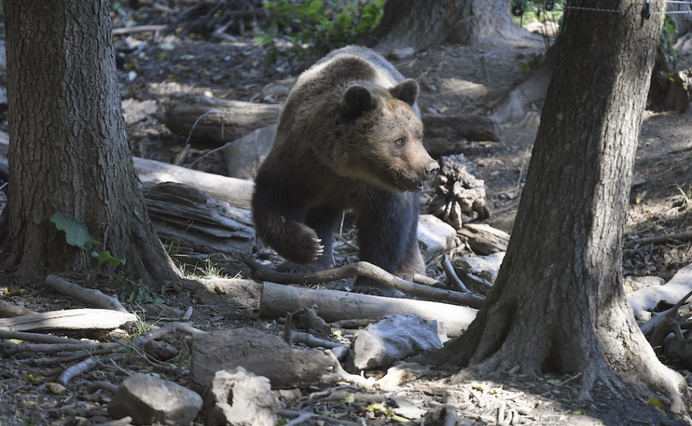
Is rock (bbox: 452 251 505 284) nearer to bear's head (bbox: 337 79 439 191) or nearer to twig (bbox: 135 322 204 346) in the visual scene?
bear's head (bbox: 337 79 439 191)

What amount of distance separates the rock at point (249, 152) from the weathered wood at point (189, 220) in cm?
261

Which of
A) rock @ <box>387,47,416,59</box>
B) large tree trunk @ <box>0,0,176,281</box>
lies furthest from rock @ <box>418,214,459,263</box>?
rock @ <box>387,47,416,59</box>

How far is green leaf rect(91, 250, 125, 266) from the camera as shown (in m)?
4.81

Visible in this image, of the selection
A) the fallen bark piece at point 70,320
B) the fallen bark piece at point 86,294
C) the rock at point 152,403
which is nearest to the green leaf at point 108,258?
the fallen bark piece at point 86,294

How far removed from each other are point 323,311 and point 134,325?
1.33m

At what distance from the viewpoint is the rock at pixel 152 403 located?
116 inches

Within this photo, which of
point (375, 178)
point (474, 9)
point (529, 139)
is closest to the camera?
point (375, 178)

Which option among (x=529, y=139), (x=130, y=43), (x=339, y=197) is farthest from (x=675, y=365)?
(x=130, y=43)

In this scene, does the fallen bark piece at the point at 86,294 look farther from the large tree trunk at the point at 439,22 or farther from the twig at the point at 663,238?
the large tree trunk at the point at 439,22

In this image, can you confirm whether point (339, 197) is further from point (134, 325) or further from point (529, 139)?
point (529, 139)

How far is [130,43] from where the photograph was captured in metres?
15.2

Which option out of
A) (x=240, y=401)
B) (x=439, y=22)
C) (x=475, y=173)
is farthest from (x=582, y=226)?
(x=439, y=22)

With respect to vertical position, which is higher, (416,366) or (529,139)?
(529,139)

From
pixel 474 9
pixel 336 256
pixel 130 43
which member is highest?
pixel 474 9
